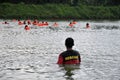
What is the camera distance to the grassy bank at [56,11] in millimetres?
108750

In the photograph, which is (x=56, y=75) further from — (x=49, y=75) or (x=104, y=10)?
(x=104, y=10)

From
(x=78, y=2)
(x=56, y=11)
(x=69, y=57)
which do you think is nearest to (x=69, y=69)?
(x=69, y=57)

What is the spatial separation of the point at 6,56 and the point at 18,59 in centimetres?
183

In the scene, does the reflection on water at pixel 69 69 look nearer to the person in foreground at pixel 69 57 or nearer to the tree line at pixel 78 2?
the person in foreground at pixel 69 57

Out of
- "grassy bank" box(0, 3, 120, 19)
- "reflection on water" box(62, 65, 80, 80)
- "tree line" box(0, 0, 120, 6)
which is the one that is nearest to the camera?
"reflection on water" box(62, 65, 80, 80)

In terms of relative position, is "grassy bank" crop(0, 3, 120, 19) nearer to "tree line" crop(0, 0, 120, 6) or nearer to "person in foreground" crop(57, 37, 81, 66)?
"tree line" crop(0, 0, 120, 6)

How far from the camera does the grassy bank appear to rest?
108750 millimetres

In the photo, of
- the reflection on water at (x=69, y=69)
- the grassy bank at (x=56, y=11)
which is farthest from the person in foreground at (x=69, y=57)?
the grassy bank at (x=56, y=11)

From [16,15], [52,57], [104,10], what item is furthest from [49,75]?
[104,10]

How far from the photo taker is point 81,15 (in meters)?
120

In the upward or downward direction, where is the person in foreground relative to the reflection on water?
upward

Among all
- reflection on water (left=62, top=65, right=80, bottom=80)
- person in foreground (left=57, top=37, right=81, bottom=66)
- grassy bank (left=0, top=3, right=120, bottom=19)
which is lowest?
grassy bank (left=0, top=3, right=120, bottom=19)

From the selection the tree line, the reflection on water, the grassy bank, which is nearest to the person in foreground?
the reflection on water

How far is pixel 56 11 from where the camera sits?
117 m
